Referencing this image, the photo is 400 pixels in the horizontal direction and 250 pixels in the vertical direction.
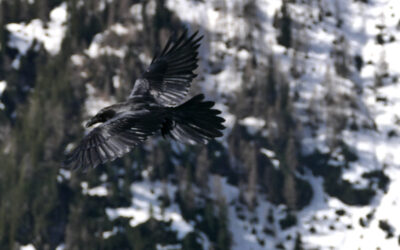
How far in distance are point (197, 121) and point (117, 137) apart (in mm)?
1112

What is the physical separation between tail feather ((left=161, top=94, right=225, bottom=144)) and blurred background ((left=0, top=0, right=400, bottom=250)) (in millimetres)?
64181

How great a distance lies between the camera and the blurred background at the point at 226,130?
74125mm

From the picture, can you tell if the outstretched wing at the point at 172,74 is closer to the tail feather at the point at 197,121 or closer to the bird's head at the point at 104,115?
the bird's head at the point at 104,115

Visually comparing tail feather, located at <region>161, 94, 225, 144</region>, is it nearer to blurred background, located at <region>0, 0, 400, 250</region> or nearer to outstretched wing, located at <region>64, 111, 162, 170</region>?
outstretched wing, located at <region>64, 111, 162, 170</region>

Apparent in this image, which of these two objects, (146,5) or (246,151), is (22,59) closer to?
(146,5)

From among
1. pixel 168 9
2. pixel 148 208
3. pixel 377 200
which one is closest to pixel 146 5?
pixel 168 9

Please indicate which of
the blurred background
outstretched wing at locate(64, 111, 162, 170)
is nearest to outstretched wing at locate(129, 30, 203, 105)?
outstretched wing at locate(64, 111, 162, 170)

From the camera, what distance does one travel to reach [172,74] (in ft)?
31.8

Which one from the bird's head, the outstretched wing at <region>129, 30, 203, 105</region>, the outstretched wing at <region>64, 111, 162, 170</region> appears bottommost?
the outstretched wing at <region>64, 111, 162, 170</region>

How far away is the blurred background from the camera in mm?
74125

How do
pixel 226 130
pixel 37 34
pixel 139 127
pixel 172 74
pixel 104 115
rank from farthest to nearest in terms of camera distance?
pixel 37 34, pixel 226 130, pixel 172 74, pixel 104 115, pixel 139 127

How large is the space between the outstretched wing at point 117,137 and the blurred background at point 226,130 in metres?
64.1

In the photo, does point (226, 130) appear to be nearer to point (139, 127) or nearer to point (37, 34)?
point (37, 34)

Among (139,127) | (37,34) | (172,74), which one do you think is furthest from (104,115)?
(37,34)
